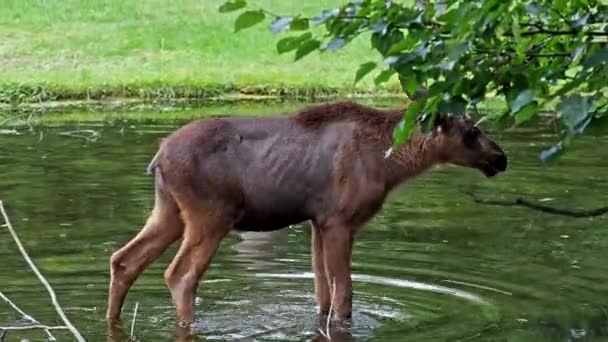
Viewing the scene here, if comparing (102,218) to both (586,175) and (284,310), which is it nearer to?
(284,310)

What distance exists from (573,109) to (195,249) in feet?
17.3

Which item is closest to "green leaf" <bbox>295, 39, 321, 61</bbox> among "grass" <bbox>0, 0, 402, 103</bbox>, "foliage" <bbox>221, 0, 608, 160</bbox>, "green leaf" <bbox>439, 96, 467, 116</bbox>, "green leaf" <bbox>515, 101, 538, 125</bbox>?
"foliage" <bbox>221, 0, 608, 160</bbox>

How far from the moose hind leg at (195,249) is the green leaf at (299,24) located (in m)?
4.30

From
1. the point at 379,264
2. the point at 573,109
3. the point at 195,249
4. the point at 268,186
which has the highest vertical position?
the point at 573,109

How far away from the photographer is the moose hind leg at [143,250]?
9633 mm

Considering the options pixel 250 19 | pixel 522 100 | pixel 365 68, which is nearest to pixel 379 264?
pixel 365 68

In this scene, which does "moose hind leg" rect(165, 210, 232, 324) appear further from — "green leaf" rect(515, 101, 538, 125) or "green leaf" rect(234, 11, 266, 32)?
"green leaf" rect(515, 101, 538, 125)

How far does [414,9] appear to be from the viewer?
17.7 feet

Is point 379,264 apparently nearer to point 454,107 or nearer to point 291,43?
point 291,43

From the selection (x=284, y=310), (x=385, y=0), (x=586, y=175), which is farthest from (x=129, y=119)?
(x=385, y=0)

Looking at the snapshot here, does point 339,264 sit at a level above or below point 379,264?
above

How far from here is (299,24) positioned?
5.22 meters

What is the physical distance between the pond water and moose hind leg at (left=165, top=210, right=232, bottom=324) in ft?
0.48

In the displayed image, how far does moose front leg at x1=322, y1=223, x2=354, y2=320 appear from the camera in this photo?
9656 mm
